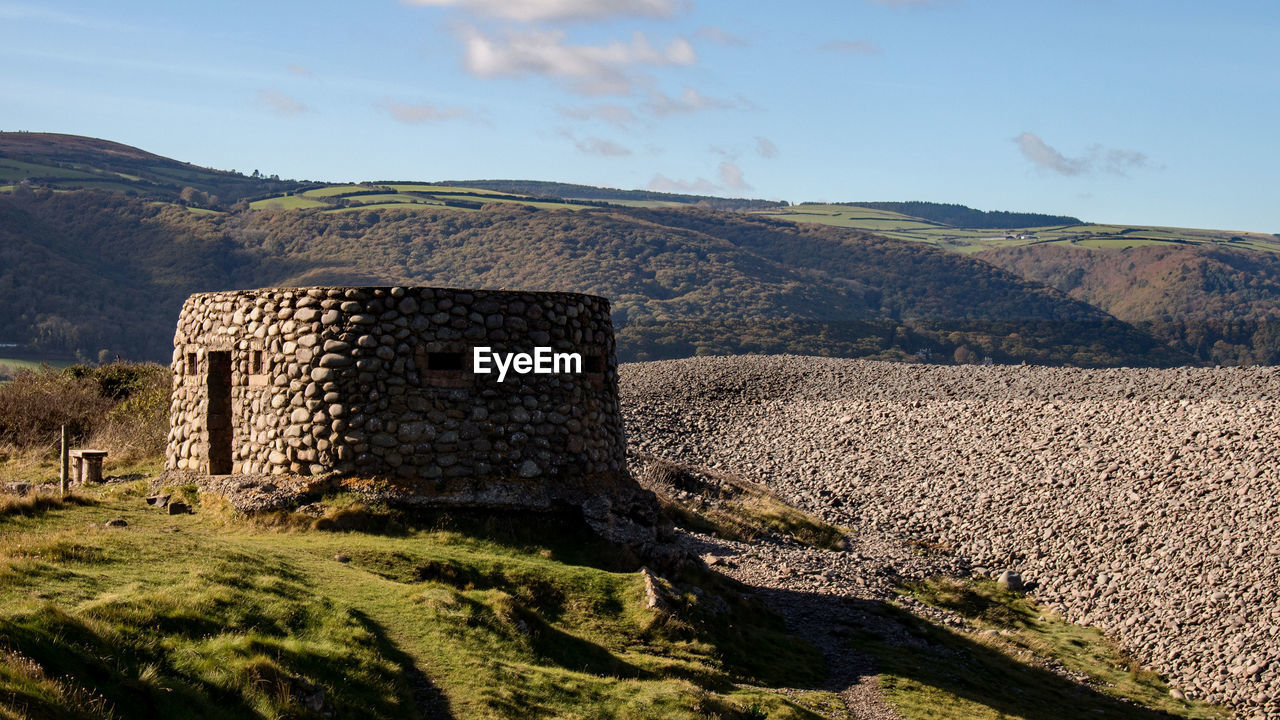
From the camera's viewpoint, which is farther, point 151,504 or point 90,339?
point 90,339

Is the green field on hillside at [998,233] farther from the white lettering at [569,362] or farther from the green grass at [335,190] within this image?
the white lettering at [569,362]

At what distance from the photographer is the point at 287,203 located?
103 m

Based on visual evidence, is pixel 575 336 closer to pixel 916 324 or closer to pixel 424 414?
pixel 424 414

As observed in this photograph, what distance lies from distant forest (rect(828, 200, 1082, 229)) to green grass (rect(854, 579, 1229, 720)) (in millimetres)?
149084

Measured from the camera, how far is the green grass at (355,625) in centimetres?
672

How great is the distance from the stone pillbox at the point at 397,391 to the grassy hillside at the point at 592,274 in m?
44.2

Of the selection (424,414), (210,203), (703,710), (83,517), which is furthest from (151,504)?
(210,203)

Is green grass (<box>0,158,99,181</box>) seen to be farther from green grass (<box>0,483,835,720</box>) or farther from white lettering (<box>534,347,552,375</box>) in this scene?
white lettering (<box>534,347,552,375</box>)

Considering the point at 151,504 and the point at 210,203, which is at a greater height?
the point at 210,203

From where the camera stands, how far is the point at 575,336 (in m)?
13.3

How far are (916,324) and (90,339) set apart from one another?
5166cm

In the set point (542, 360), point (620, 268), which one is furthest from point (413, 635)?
point (620, 268)

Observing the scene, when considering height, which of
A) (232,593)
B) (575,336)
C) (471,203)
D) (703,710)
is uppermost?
(471,203)

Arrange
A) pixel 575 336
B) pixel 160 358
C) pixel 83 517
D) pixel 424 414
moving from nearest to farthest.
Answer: pixel 83 517 → pixel 424 414 → pixel 575 336 → pixel 160 358
